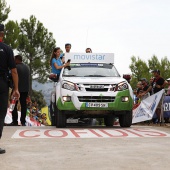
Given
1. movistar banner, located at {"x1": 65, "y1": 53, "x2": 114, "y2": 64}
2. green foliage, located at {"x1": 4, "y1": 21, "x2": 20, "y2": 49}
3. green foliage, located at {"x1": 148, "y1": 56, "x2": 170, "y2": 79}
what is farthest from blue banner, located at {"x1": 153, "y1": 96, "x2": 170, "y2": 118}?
green foliage, located at {"x1": 148, "y1": 56, "x2": 170, "y2": 79}

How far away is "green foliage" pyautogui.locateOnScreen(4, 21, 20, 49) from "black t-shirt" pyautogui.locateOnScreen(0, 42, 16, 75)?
134 ft

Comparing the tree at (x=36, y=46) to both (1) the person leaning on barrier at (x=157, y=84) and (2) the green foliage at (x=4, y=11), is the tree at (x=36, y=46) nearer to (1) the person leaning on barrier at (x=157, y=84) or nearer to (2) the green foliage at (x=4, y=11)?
(2) the green foliage at (x=4, y=11)

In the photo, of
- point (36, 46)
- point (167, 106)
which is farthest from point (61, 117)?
point (36, 46)

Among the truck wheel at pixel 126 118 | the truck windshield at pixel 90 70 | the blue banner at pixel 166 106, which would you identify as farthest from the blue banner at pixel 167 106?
the truck wheel at pixel 126 118

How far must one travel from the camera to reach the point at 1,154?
6.45 metres

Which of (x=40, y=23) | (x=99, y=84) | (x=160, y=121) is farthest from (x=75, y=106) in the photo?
(x=40, y=23)

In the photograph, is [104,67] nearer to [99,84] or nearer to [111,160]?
[99,84]

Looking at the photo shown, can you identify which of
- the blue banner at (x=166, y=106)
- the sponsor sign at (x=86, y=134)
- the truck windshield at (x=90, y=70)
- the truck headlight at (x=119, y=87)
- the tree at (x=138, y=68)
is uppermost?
the tree at (x=138, y=68)

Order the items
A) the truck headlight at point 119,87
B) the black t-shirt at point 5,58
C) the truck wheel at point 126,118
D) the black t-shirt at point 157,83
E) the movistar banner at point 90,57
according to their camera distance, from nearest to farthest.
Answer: the black t-shirt at point 5,58, the truck headlight at point 119,87, the truck wheel at point 126,118, the movistar banner at point 90,57, the black t-shirt at point 157,83

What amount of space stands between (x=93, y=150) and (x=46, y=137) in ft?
7.55

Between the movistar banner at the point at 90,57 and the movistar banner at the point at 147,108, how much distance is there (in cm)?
209

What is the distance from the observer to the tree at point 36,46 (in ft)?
192

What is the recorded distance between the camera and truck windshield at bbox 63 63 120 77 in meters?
12.5

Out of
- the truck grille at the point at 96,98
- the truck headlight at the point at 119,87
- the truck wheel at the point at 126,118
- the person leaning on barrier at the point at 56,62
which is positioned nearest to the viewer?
the truck grille at the point at 96,98
